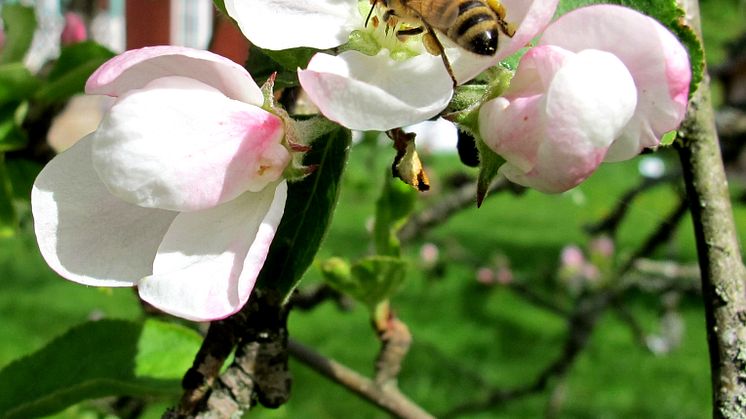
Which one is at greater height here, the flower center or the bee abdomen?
the bee abdomen

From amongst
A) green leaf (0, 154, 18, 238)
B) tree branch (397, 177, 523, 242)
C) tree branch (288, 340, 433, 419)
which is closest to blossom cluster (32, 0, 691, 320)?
tree branch (288, 340, 433, 419)

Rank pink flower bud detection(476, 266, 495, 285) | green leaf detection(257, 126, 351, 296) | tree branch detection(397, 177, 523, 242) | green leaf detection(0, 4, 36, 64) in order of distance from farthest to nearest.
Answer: pink flower bud detection(476, 266, 495, 285) → tree branch detection(397, 177, 523, 242) → green leaf detection(0, 4, 36, 64) → green leaf detection(257, 126, 351, 296)

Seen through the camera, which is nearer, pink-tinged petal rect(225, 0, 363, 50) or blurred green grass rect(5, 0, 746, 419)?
pink-tinged petal rect(225, 0, 363, 50)

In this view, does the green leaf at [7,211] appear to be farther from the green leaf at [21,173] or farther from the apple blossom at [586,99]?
the apple blossom at [586,99]

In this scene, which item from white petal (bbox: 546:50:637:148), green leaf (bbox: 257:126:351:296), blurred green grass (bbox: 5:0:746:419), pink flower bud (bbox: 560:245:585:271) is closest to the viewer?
white petal (bbox: 546:50:637:148)

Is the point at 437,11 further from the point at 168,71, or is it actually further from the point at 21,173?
the point at 21,173

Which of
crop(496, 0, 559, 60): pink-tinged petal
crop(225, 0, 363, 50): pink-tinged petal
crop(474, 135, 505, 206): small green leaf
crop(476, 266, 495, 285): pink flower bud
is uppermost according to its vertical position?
crop(496, 0, 559, 60): pink-tinged petal

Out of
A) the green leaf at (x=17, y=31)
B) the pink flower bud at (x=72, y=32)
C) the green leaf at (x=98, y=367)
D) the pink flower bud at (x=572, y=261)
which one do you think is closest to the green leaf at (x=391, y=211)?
the green leaf at (x=98, y=367)

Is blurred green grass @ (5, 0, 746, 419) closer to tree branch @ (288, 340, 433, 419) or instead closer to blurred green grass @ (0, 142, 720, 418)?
blurred green grass @ (0, 142, 720, 418)
